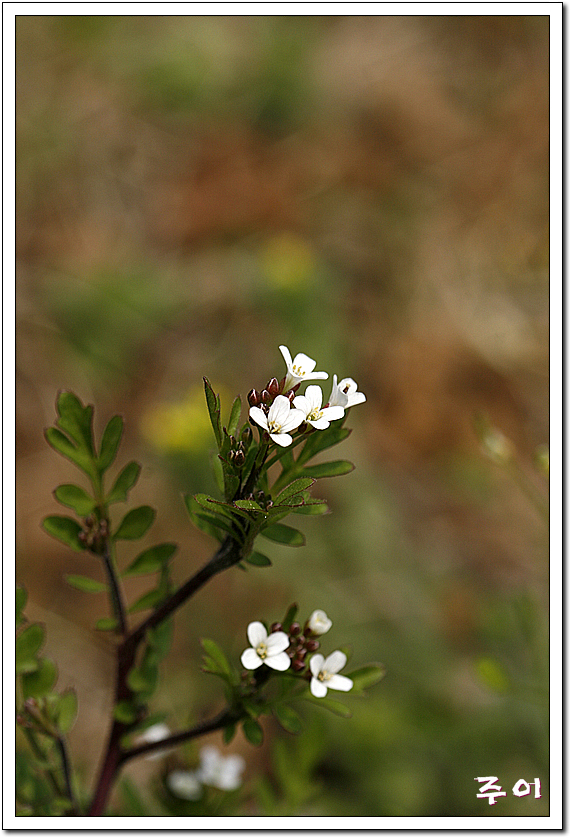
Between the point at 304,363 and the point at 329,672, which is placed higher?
the point at 304,363

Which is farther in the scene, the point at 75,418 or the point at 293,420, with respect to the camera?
the point at 75,418

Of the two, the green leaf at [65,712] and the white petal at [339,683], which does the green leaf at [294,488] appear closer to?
the white petal at [339,683]

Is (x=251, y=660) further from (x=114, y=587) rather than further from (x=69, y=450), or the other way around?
(x=69, y=450)

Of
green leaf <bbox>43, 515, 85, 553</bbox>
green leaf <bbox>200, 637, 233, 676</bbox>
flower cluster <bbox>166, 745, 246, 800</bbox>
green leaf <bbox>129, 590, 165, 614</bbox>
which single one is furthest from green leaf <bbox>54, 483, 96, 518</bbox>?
flower cluster <bbox>166, 745, 246, 800</bbox>

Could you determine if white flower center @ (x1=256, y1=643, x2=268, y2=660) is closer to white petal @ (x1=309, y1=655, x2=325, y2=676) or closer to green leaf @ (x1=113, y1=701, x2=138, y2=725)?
white petal @ (x1=309, y1=655, x2=325, y2=676)

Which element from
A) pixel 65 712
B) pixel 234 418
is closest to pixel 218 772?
pixel 65 712
